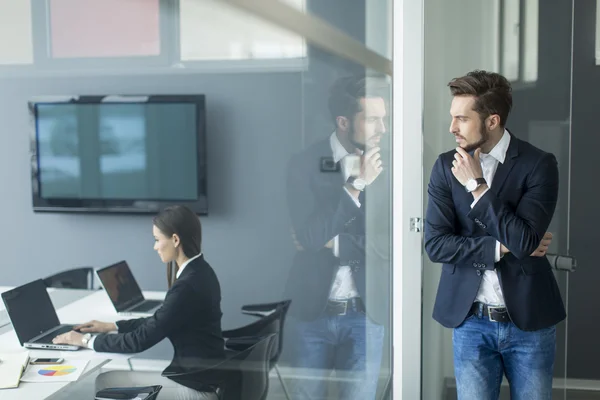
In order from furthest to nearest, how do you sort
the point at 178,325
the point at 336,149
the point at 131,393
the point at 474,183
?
1. the point at 336,149
2. the point at 474,183
3. the point at 178,325
4. the point at 131,393

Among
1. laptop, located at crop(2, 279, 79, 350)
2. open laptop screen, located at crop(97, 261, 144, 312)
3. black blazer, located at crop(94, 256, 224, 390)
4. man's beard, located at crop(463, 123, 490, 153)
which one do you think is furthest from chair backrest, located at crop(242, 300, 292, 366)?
man's beard, located at crop(463, 123, 490, 153)

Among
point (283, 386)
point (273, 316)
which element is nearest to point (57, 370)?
point (273, 316)

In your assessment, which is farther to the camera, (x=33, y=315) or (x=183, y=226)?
(x=183, y=226)

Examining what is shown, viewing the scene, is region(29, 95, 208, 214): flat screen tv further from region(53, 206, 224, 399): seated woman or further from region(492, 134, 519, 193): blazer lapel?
region(492, 134, 519, 193): blazer lapel

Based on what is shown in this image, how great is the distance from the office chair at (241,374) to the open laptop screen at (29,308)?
571 mm

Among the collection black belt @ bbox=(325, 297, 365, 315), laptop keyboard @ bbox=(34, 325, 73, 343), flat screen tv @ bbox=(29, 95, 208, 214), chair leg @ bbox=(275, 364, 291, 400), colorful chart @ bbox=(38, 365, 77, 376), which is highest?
flat screen tv @ bbox=(29, 95, 208, 214)

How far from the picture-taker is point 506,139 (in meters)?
2.53

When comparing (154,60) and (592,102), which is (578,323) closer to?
(592,102)

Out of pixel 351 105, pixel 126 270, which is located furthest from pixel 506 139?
pixel 126 270

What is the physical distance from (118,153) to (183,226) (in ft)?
1.03

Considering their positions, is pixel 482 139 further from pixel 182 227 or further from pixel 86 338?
pixel 86 338

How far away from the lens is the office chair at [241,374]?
243 cm

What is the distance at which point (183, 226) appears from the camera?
220cm

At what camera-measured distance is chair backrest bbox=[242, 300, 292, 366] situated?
2484 millimetres
